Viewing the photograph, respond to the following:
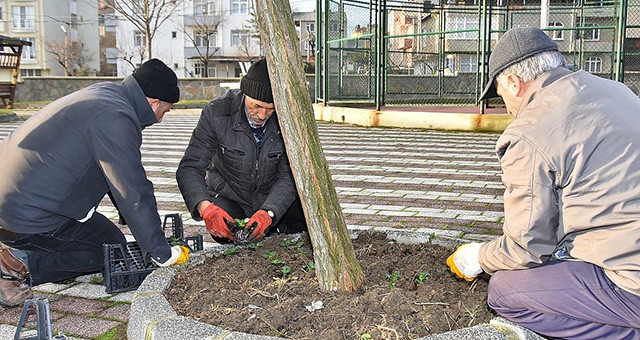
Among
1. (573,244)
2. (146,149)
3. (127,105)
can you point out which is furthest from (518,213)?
(146,149)

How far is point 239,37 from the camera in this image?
193 ft

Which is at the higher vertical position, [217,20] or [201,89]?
[217,20]

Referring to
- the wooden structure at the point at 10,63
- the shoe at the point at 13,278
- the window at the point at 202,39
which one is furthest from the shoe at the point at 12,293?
the window at the point at 202,39

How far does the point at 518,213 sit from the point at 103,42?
2652 inches

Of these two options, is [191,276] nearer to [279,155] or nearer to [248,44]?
[279,155]

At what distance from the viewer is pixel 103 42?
6531 centimetres

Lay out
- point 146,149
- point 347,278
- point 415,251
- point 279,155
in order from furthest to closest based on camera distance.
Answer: point 146,149 → point 279,155 → point 415,251 → point 347,278

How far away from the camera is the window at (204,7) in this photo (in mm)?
58062

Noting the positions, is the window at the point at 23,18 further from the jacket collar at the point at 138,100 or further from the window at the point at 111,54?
the jacket collar at the point at 138,100

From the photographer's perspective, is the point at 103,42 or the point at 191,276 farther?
the point at 103,42

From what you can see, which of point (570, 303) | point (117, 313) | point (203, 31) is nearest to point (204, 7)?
point (203, 31)

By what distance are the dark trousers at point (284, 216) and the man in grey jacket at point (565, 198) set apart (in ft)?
7.28

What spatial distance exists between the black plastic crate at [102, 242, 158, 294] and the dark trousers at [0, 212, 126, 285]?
18cm

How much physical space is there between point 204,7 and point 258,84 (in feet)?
186
